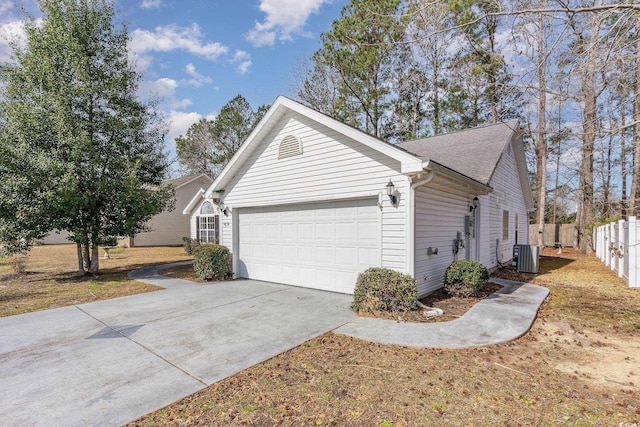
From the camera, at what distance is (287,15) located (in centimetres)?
1151

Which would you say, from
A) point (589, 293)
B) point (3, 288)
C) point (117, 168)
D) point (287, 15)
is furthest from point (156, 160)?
point (589, 293)

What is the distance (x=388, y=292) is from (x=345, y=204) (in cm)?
245

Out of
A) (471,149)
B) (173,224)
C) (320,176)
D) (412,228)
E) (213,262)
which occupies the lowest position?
(213,262)

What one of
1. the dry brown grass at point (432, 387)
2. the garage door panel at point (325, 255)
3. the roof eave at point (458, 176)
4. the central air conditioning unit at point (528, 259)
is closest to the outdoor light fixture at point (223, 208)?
the garage door panel at point (325, 255)

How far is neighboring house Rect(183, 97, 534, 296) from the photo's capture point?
6.31 m

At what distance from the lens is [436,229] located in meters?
7.04

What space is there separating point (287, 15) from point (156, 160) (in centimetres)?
759

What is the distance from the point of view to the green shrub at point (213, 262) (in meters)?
9.47

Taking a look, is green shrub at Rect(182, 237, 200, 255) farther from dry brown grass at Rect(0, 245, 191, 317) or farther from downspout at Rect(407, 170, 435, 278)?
downspout at Rect(407, 170, 435, 278)

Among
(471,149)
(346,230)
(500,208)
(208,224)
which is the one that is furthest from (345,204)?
(208,224)

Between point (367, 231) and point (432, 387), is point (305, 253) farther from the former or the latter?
point (432, 387)

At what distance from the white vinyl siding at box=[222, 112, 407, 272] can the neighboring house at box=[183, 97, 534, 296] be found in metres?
0.02

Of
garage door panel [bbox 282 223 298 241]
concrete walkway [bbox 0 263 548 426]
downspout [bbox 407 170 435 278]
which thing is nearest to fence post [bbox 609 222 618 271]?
concrete walkway [bbox 0 263 548 426]

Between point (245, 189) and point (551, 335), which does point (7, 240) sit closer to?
point (245, 189)
